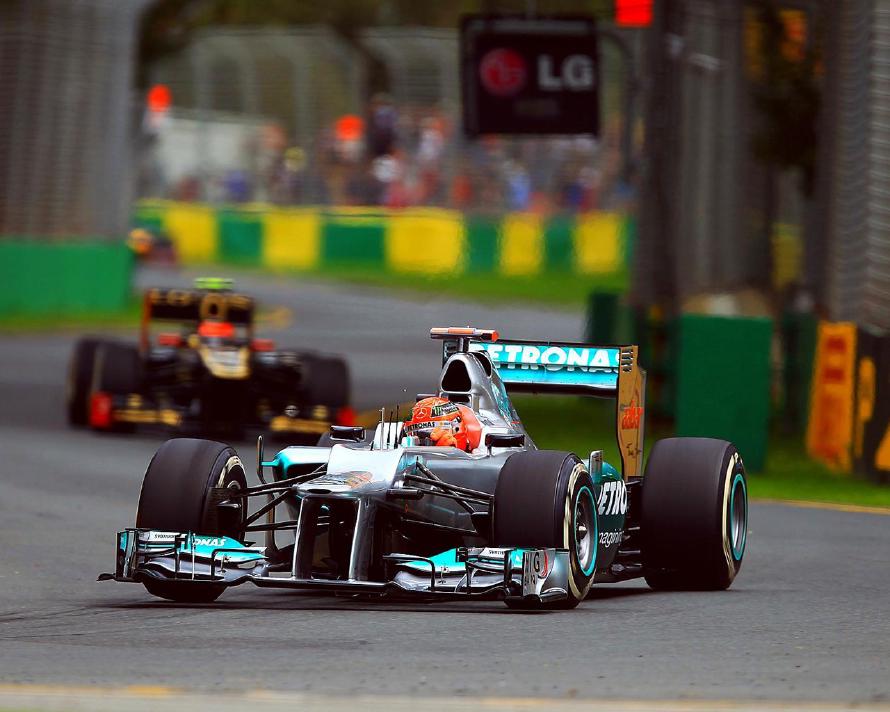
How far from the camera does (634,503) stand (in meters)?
12.1

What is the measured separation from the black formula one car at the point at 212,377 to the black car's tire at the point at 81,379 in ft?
0.08

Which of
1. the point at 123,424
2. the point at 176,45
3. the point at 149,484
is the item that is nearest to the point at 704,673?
the point at 149,484

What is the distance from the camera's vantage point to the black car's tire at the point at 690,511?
11.8 m

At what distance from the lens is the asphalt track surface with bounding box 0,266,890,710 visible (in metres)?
8.38

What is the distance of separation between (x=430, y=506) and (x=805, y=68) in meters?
28.2

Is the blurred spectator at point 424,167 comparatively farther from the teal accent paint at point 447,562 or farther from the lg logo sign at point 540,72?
the teal accent paint at point 447,562

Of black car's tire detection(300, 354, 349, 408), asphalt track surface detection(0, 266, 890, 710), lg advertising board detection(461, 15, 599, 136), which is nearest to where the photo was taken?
asphalt track surface detection(0, 266, 890, 710)

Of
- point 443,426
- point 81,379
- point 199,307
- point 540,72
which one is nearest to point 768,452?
point 199,307

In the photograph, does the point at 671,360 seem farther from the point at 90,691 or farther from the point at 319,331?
the point at 319,331

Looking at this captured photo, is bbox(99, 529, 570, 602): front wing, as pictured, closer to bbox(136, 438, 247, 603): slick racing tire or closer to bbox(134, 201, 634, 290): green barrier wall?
bbox(136, 438, 247, 603): slick racing tire

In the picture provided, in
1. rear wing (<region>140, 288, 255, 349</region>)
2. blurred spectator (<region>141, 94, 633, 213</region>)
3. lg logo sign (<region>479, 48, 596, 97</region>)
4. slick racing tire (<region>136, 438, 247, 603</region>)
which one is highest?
lg logo sign (<region>479, 48, 596, 97</region>)

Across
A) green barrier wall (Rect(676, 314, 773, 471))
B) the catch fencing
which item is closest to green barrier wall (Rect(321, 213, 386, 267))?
the catch fencing

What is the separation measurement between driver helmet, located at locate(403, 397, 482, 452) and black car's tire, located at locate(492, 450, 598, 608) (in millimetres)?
899

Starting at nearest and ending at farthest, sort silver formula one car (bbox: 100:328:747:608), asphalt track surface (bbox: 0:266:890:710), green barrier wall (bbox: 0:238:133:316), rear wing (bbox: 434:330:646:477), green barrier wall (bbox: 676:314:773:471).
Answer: asphalt track surface (bbox: 0:266:890:710), silver formula one car (bbox: 100:328:747:608), rear wing (bbox: 434:330:646:477), green barrier wall (bbox: 676:314:773:471), green barrier wall (bbox: 0:238:133:316)
